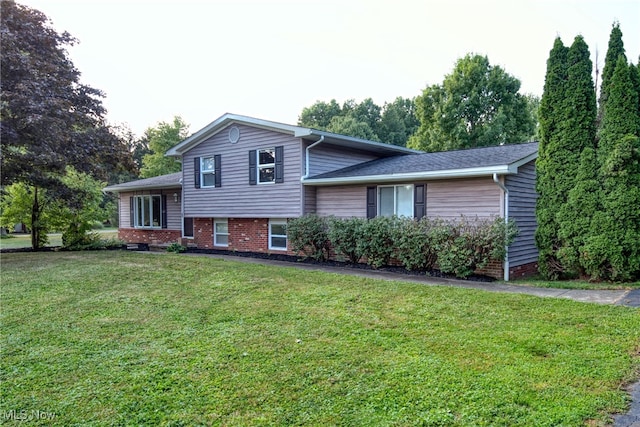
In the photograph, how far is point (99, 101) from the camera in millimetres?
14836

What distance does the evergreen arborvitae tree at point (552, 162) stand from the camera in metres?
8.32

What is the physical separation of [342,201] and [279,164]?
7.97ft

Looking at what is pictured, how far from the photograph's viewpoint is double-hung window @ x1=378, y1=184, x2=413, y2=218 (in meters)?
10.5

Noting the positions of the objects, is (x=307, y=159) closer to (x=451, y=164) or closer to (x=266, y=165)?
(x=266, y=165)

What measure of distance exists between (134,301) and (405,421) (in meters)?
5.21

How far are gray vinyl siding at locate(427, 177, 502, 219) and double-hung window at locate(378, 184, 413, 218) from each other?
2.06 feet

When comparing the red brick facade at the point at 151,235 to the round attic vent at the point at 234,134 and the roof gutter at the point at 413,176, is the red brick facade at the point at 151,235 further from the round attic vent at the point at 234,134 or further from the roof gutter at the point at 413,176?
the roof gutter at the point at 413,176

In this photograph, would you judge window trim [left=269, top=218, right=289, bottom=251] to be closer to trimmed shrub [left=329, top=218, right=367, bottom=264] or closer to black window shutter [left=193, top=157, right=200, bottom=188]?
trimmed shrub [left=329, top=218, right=367, bottom=264]

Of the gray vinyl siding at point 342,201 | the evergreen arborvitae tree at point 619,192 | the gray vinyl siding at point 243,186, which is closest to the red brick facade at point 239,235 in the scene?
the gray vinyl siding at point 243,186

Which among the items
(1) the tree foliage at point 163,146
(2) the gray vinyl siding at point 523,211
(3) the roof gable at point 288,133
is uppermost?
(1) the tree foliage at point 163,146

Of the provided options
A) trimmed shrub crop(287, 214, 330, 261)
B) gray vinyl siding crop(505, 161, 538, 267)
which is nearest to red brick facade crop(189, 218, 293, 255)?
trimmed shrub crop(287, 214, 330, 261)

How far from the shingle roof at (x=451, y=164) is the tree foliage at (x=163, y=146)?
65.7 ft

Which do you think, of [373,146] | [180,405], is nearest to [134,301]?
[180,405]

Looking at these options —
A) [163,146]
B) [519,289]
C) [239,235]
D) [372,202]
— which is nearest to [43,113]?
[239,235]
